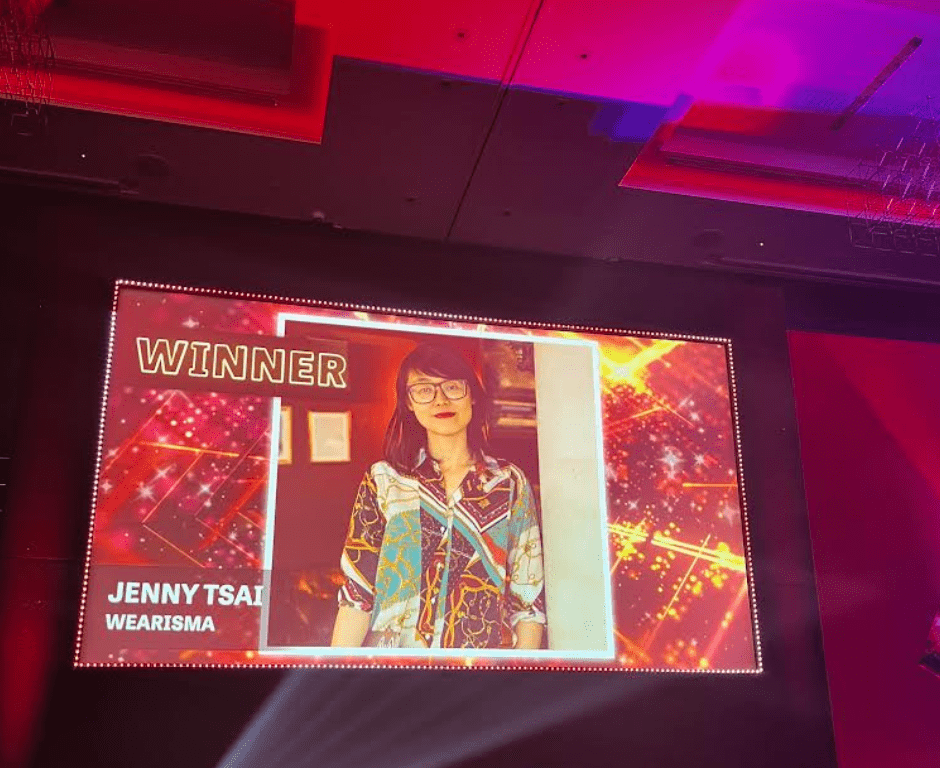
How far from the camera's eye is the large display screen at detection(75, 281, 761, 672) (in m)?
2.98

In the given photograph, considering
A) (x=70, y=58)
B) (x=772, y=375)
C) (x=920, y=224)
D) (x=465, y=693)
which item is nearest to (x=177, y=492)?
(x=465, y=693)

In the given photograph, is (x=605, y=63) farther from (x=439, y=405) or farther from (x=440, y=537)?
(x=440, y=537)

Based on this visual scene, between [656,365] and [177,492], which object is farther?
[656,365]

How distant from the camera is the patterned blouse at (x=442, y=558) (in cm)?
307

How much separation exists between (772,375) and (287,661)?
7.09 ft

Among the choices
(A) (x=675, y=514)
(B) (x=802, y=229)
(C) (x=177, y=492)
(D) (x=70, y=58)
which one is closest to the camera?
(D) (x=70, y=58)

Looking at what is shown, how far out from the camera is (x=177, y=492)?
3.05m

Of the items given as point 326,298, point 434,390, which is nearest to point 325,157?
point 326,298

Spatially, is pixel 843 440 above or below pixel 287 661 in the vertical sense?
above

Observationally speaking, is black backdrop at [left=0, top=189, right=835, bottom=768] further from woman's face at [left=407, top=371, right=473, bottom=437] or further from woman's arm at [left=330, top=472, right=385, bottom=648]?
woman's face at [left=407, top=371, right=473, bottom=437]

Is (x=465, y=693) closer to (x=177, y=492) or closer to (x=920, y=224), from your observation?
(x=177, y=492)

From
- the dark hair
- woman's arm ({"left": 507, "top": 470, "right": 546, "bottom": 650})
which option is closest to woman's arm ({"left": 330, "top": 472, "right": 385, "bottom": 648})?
the dark hair

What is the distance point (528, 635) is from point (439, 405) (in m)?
0.84

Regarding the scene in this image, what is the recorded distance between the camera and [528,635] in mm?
3135
